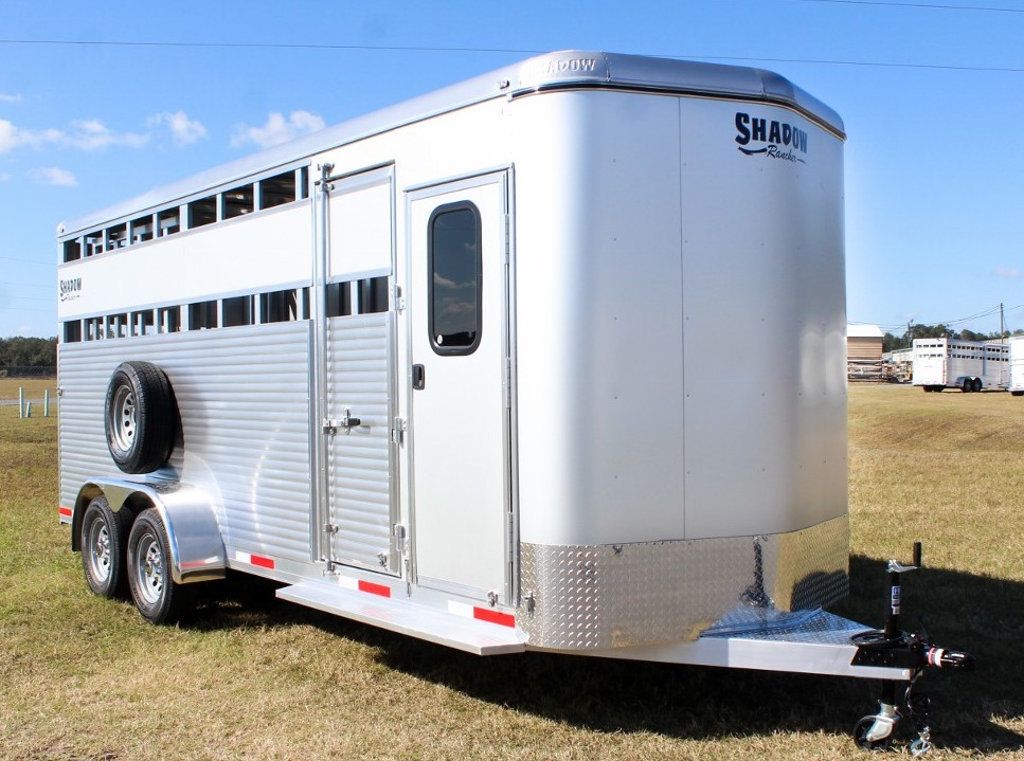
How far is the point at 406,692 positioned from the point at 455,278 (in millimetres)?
2141

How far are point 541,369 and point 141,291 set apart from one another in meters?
4.25

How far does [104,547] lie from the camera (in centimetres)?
781

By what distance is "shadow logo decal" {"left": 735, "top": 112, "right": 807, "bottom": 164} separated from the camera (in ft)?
15.6

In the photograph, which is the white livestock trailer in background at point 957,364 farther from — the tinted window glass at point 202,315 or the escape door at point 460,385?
the escape door at point 460,385

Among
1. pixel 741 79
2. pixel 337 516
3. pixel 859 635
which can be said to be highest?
pixel 741 79

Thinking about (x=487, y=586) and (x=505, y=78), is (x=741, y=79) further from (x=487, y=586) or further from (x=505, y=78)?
(x=487, y=586)

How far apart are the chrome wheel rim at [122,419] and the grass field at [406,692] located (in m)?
1.17

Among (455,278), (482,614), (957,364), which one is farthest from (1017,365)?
(482,614)

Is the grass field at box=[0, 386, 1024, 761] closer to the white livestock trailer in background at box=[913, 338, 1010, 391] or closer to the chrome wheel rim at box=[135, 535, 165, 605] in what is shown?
the chrome wheel rim at box=[135, 535, 165, 605]

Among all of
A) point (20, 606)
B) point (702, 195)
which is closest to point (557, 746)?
point (702, 195)

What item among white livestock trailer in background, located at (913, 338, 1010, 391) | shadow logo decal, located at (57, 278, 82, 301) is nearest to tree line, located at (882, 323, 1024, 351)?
white livestock trailer in background, located at (913, 338, 1010, 391)

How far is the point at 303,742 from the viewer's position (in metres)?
4.74

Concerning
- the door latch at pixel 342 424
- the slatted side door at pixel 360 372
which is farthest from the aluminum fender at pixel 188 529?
the door latch at pixel 342 424

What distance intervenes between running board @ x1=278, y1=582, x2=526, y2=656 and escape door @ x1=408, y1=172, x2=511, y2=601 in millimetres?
144
